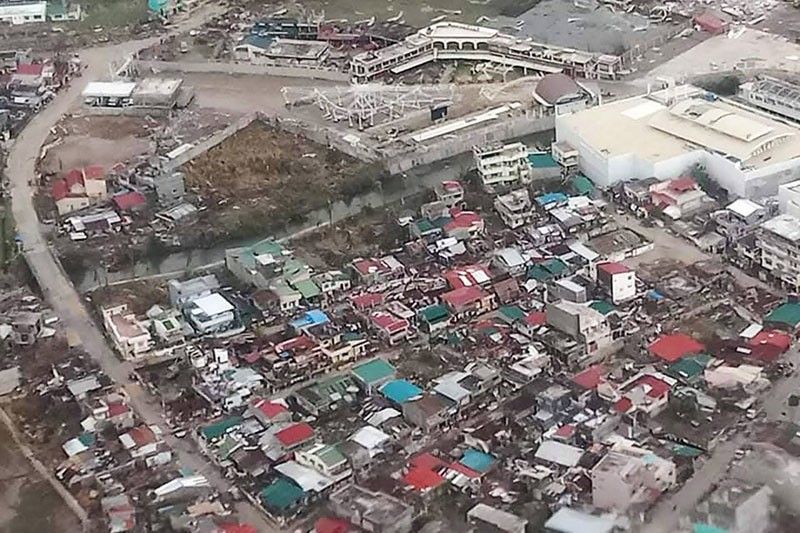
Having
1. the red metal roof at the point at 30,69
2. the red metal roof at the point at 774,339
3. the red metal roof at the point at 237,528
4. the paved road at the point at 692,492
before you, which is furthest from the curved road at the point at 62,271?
the red metal roof at the point at 774,339

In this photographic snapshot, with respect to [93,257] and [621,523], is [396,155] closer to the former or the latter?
[93,257]

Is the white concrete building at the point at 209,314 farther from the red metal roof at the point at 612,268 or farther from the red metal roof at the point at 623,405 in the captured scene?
the red metal roof at the point at 623,405

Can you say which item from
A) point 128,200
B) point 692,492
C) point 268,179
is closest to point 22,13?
point 128,200

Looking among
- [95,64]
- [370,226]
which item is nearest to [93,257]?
[370,226]

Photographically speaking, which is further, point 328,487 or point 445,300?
point 445,300

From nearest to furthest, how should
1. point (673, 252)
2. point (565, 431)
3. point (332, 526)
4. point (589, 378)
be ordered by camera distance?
point (332, 526)
point (565, 431)
point (589, 378)
point (673, 252)

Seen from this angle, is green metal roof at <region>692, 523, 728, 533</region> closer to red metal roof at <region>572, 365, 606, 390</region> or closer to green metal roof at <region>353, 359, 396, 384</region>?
red metal roof at <region>572, 365, 606, 390</region>

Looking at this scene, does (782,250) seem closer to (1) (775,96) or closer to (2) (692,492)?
(2) (692,492)

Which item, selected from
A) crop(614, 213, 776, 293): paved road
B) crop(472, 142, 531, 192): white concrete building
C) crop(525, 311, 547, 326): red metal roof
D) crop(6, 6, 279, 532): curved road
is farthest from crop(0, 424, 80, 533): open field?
crop(472, 142, 531, 192): white concrete building
